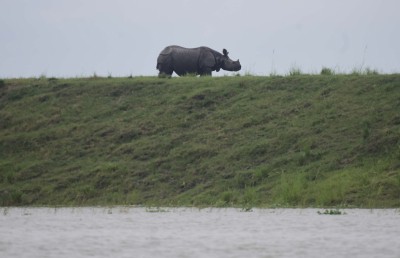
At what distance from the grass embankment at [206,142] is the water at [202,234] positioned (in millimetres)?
5629

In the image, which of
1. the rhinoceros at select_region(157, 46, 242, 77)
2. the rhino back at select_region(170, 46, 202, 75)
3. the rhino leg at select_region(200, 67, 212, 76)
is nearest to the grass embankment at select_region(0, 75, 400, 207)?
the rhinoceros at select_region(157, 46, 242, 77)

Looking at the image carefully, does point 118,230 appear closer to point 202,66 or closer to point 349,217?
point 349,217

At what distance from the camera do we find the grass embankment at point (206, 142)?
29938mm

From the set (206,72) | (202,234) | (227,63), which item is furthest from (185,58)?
(202,234)

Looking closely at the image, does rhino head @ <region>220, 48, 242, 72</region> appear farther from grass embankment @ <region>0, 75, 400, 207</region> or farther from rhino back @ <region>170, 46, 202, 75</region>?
grass embankment @ <region>0, 75, 400, 207</region>

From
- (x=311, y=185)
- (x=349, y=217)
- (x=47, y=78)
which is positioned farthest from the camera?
(x=47, y=78)

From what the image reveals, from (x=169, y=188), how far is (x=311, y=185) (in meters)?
4.76

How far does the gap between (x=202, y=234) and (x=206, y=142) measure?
1765 cm

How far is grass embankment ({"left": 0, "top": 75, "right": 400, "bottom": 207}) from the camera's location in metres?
29.9

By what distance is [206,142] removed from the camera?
35250 mm

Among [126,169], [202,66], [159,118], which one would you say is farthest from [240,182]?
[202,66]

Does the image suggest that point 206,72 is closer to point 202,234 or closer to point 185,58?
point 185,58

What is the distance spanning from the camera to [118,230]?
18.5 m

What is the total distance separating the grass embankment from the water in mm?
5629
